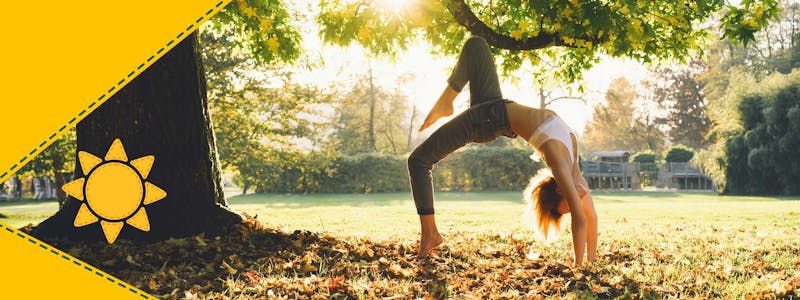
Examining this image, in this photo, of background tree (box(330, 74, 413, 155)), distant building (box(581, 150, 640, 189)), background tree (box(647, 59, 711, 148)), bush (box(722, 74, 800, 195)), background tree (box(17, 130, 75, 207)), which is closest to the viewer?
background tree (box(17, 130, 75, 207))

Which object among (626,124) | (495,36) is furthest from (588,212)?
(626,124)

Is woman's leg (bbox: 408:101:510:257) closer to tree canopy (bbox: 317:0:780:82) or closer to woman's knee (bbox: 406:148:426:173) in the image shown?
woman's knee (bbox: 406:148:426:173)

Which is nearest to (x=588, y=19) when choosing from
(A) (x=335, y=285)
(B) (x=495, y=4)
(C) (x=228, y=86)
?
(B) (x=495, y=4)

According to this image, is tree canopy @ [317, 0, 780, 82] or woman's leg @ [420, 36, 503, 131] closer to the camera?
woman's leg @ [420, 36, 503, 131]

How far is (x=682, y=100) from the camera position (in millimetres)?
46469

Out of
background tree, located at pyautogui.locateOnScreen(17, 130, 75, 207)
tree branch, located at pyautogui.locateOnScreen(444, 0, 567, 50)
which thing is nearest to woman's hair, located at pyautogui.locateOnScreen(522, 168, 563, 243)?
tree branch, located at pyautogui.locateOnScreen(444, 0, 567, 50)

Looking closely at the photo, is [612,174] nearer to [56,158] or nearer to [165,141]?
[56,158]

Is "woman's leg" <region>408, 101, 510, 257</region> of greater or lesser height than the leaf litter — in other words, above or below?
above

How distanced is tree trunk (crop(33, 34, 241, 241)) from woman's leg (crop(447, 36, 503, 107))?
2.53 m

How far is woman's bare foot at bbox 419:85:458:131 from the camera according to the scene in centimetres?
424

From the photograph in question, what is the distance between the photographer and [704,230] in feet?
26.0

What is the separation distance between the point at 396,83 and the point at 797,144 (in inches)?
1044

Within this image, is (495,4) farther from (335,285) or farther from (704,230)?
(335,285)

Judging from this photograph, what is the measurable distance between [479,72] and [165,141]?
107 inches
